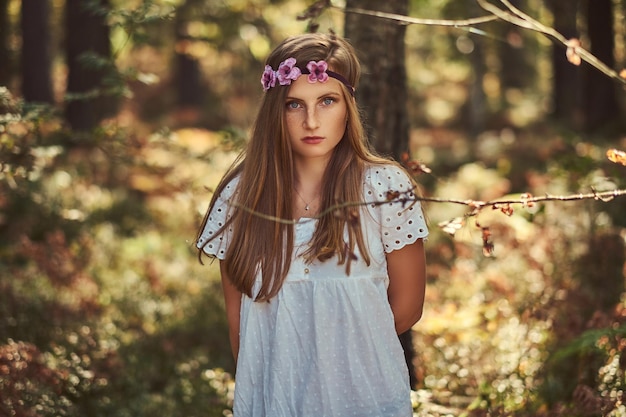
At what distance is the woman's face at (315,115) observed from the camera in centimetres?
295

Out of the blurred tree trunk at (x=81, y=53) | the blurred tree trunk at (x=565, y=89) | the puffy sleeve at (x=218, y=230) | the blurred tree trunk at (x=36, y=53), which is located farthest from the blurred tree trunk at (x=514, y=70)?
the puffy sleeve at (x=218, y=230)

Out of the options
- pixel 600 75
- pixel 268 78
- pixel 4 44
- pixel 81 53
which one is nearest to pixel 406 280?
pixel 268 78

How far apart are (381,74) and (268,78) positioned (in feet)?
4.47

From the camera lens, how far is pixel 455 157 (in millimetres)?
15328

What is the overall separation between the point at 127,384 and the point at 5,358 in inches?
42.0

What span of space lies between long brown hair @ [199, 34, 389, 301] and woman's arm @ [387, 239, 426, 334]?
6.5 inches

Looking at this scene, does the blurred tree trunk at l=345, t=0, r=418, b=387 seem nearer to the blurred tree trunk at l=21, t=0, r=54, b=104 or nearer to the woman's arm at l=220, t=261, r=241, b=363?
the woman's arm at l=220, t=261, r=241, b=363

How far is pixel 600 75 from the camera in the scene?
13336mm

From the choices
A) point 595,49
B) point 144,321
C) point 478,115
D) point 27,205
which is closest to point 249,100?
point 478,115

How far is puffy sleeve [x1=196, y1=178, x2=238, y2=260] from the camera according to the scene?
311 cm

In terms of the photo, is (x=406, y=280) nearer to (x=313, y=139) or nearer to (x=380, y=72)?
(x=313, y=139)

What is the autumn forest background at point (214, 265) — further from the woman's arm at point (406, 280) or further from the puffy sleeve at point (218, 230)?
the puffy sleeve at point (218, 230)

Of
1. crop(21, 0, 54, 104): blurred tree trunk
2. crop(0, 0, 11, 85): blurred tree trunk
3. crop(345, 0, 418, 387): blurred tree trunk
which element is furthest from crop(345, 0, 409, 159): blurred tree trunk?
crop(0, 0, 11, 85): blurred tree trunk

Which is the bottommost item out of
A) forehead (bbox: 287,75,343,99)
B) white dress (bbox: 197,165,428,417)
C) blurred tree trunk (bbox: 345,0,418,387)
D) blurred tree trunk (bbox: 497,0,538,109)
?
white dress (bbox: 197,165,428,417)
